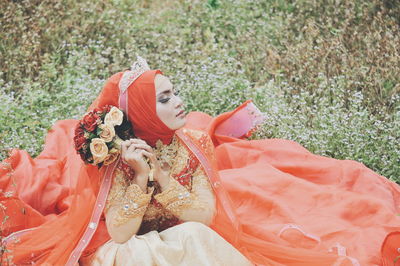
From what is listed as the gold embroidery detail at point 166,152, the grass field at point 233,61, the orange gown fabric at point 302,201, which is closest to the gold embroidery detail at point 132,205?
the gold embroidery detail at point 166,152

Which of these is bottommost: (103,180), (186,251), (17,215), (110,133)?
(17,215)

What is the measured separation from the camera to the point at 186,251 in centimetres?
335

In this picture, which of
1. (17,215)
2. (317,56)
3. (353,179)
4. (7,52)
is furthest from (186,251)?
(7,52)

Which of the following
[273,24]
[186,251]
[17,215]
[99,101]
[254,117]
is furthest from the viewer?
[273,24]

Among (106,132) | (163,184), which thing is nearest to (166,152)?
(163,184)

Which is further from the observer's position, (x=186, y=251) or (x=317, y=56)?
(x=317, y=56)

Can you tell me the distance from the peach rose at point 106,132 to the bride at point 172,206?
0.18 ft

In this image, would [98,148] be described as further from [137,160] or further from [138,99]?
[138,99]

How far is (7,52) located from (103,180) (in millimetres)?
3743

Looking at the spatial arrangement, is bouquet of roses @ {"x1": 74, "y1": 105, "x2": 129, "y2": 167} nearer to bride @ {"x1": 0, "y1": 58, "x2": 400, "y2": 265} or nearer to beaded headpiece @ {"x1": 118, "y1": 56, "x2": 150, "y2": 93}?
bride @ {"x1": 0, "y1": 58, "x2": 400, "y2": 265}

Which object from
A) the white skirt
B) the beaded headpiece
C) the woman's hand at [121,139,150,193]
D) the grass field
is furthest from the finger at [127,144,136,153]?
the grass field

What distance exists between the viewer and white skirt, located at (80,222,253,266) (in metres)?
3.33

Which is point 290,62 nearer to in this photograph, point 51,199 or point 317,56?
point 317,56

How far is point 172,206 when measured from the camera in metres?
3.52
